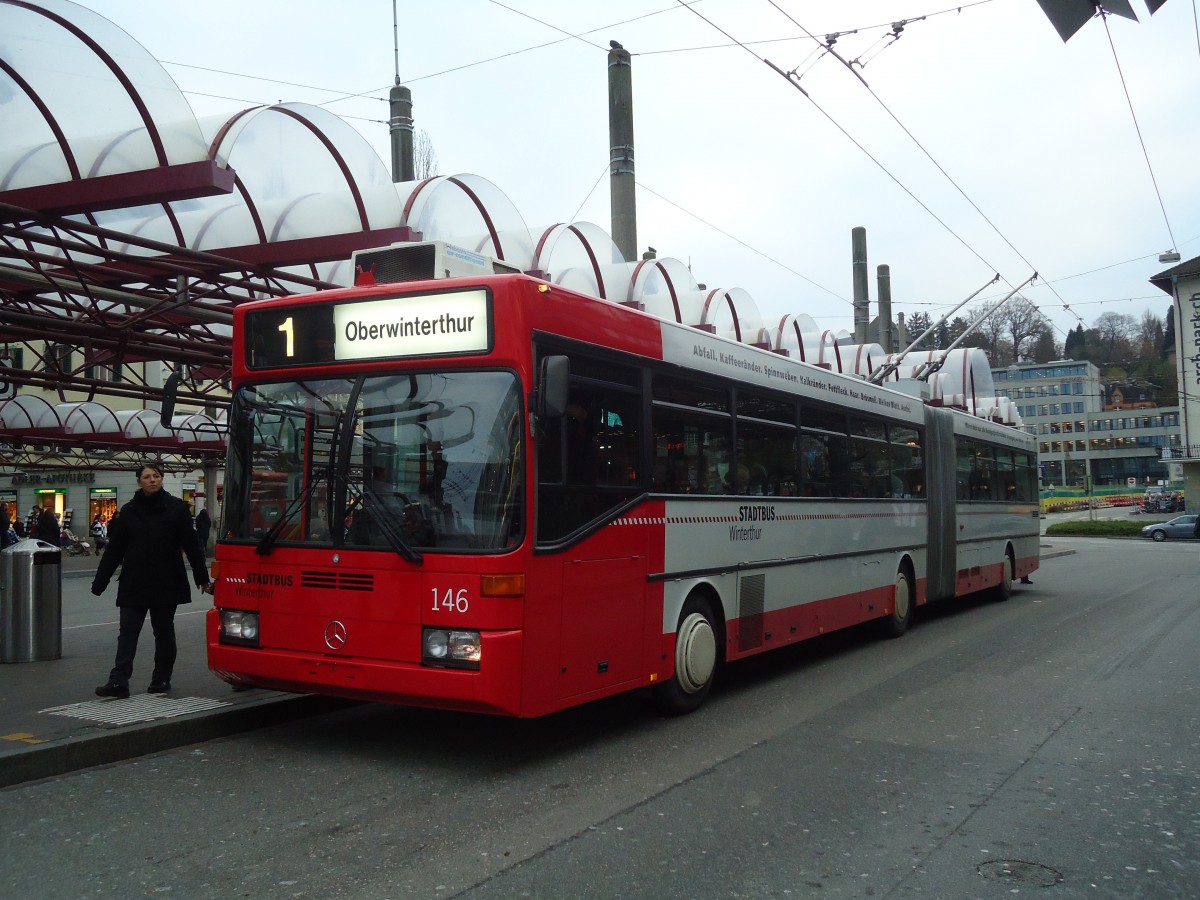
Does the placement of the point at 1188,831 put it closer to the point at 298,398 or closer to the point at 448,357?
the point at 448,357

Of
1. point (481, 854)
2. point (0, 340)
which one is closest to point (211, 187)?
point (481, 854)

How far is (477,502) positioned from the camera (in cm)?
654

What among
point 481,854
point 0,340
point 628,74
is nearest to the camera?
point 481,854

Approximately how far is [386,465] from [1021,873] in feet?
13.6

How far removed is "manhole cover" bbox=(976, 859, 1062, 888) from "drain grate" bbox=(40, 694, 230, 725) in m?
5.32

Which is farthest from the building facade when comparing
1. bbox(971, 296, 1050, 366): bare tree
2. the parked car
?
the parked car

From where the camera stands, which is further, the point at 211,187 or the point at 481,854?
the point at 211,187

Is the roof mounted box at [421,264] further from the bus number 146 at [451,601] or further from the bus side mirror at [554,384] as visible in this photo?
the bus number 146 at [451,601]

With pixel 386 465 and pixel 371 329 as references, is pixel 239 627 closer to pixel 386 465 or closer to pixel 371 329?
pixel 386 465

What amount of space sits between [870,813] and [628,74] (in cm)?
1648

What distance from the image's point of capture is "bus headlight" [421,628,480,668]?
21.0ft

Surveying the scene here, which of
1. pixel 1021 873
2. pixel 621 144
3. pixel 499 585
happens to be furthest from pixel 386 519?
pixel 621 144

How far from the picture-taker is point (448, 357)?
6.80 m

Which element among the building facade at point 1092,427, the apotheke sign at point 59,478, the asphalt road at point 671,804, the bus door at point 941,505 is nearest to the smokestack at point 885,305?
the bus door at point 941,505
